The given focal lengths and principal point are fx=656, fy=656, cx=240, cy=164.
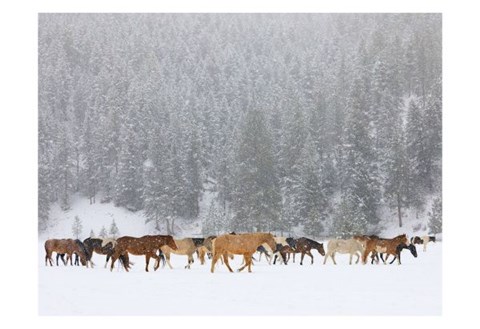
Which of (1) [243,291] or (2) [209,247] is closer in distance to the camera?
(1) [243,291]

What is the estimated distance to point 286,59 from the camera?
106 metres

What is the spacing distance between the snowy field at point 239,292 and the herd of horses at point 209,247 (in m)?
0.72

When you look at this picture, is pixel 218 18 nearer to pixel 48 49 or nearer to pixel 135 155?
pixel 48 49

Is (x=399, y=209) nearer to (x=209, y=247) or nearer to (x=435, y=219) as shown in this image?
(x=435, y=219)

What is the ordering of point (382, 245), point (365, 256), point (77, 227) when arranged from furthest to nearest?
point (77, 227) → point (365, 256) → point (382, 245)

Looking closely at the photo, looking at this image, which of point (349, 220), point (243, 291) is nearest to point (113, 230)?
point (349, 220)

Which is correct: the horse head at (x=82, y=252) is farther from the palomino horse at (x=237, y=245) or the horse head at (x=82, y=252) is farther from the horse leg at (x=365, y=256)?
the horse leg at (x=365, y=256)

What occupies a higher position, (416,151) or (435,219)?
(416,151)

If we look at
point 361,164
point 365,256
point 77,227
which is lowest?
point 77,227

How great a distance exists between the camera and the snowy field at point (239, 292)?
17.3m

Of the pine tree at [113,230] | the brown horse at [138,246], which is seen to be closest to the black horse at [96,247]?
the brown horse at [138,246]

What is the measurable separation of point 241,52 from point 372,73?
1155 inches

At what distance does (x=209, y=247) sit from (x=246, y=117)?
2140 inches

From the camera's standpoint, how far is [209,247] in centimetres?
2761
